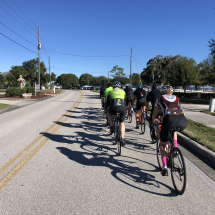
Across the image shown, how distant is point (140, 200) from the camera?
308cm

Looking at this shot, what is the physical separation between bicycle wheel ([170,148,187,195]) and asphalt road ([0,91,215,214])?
149 mm

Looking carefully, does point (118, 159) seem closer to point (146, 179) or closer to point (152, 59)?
point (146, 179)

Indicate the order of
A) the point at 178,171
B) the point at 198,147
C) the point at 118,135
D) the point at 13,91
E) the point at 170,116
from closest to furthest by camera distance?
the point at 178,171 < the point at 170,116 < the point at 118,135 < the point at 198,147 < the point at 13,91

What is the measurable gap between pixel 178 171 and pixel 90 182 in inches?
62.0

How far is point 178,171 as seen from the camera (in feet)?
11.1

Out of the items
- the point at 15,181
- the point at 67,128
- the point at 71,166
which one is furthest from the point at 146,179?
the point at 67,128

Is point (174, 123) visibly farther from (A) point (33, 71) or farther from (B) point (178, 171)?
(A) point (33, 71)

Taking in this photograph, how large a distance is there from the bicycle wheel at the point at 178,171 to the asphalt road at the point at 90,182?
15 centimetres

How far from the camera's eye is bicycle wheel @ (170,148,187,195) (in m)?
3.22

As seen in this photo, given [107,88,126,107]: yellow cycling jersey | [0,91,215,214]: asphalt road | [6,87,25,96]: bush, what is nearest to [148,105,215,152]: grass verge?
[0,91,215,214]: asphalt road

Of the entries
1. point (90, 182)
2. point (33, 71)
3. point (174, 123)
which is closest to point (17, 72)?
point (33, 71)

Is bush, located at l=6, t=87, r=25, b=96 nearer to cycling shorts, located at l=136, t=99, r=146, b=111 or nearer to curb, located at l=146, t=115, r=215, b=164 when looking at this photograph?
cycling shorts, located at l=136, t=99, r=146, b=111

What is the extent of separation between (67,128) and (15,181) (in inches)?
187

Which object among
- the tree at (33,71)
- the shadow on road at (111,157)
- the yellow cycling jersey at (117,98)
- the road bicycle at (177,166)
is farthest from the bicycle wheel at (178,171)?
the tree at (33,71)
